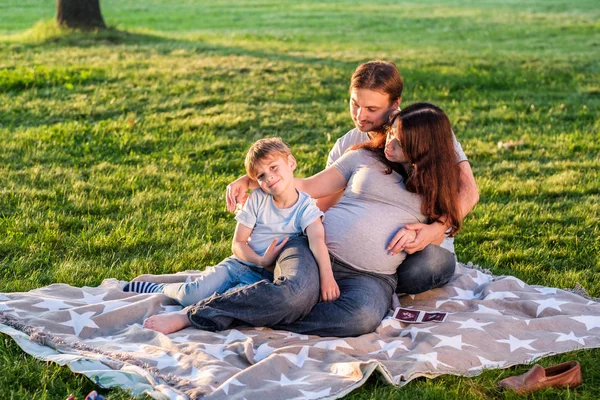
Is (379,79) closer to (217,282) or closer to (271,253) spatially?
(271,253)

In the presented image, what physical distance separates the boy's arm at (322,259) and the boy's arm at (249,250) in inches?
7.2

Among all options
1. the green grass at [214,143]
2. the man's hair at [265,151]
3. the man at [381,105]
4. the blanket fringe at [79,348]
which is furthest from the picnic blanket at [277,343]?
the man's hair at [265,151]

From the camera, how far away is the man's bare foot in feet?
14.4

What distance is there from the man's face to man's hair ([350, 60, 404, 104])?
3 centimetres

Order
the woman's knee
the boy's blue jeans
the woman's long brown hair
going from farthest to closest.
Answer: the woman's knee, the woman's long brown hair, the boy's blue jeans

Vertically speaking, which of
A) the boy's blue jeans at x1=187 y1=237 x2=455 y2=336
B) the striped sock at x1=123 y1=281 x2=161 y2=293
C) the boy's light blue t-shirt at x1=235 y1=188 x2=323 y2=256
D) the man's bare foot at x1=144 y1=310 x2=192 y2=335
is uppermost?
the boy's light blue t-shirt at x1=235 y1=188 x2=323 y2=256

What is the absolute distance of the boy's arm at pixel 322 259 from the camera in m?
4.51

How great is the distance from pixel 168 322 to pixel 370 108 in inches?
71.8

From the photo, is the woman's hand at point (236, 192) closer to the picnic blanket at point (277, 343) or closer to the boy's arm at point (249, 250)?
the boy's arm at point (249, 250)

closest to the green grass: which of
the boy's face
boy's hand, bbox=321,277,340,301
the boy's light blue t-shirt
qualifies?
boy's hand, bbox=321,277,340,301

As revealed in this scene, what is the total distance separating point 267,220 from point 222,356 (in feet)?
3.24

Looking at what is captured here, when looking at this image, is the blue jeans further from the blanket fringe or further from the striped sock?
the blanket fringe

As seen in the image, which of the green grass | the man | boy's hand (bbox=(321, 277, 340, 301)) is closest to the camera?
boy's hand (bbox=(321, 277, 340, 301))

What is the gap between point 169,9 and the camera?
29312mm
